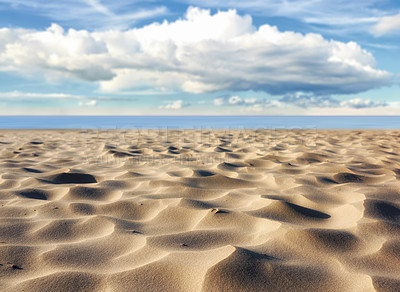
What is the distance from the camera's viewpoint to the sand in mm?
1404

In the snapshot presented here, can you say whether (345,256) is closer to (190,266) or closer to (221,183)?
(190,266)

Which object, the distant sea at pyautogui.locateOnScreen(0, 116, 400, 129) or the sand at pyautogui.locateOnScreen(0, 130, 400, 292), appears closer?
the sand at pyautogui.locateOnScreen(0, 130, 400, 292)

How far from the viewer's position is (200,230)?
2.01 metres

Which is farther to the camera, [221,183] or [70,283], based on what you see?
[221,183]

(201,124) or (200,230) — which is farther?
(201,124)

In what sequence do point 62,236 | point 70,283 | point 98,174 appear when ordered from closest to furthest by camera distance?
1. point 70,283
2. point 62,236
3. point 98,174

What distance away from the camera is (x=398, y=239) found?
186 centimetres

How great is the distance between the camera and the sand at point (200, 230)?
1.40 metres

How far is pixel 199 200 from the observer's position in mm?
2693

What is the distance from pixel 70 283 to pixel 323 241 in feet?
4.56

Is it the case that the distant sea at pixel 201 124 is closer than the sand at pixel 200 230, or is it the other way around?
the sand at pixel 200 230

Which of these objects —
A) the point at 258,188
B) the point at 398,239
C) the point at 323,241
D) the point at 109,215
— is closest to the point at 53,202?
the point at 109,215

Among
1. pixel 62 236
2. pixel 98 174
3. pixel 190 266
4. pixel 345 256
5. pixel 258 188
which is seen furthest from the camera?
pixel 98 174

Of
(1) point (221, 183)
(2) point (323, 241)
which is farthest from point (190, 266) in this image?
(1) point (221, 183)
